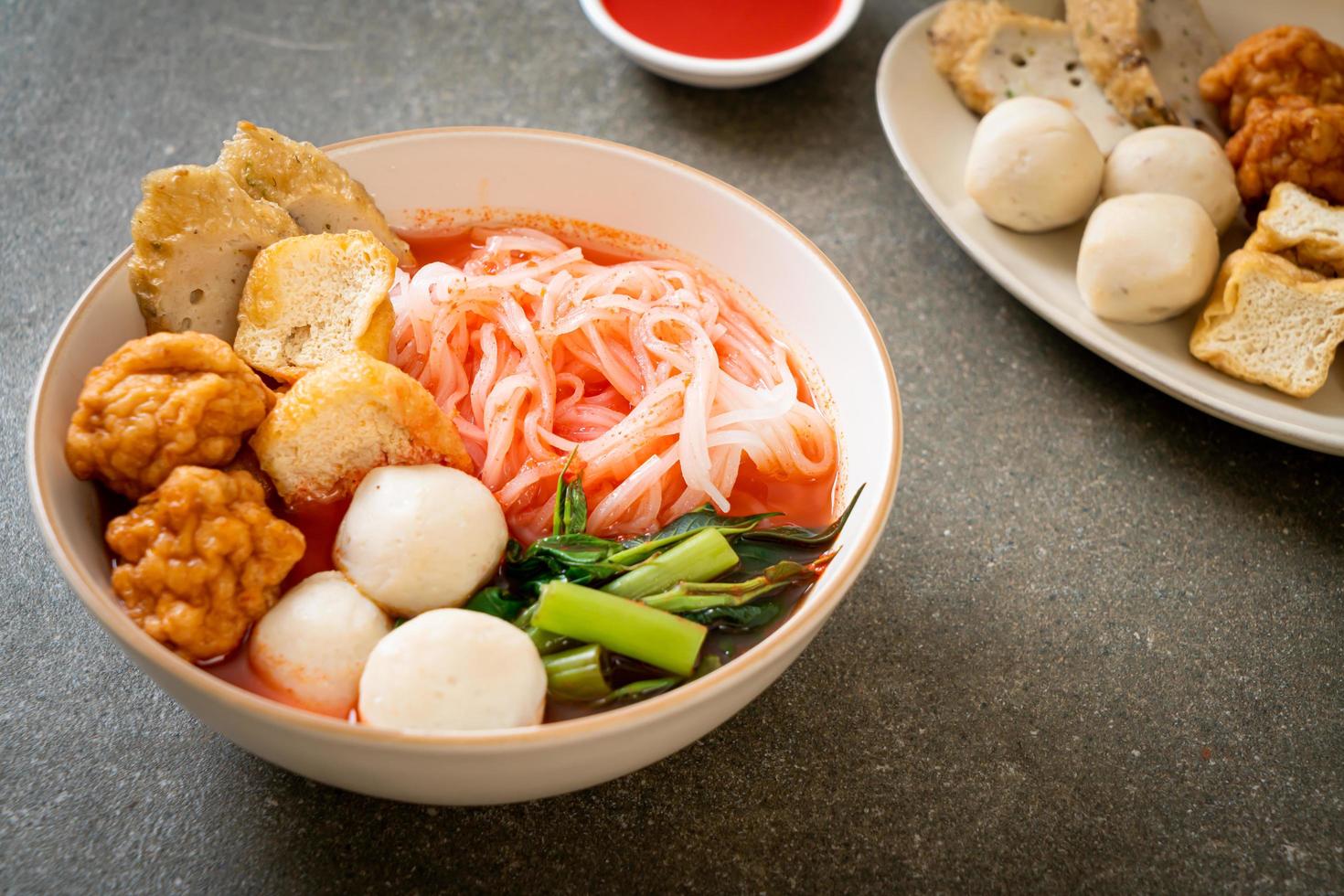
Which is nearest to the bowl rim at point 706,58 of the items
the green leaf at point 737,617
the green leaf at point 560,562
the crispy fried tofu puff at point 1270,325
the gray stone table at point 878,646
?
the gray stone table at point 878,646

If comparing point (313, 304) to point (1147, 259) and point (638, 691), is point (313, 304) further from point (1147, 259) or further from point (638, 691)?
point (1147, 259)

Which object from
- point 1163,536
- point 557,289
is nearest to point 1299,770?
Result: point 1163,536

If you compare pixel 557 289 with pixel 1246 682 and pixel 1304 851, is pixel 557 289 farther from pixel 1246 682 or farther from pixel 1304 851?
pixel 1304 851

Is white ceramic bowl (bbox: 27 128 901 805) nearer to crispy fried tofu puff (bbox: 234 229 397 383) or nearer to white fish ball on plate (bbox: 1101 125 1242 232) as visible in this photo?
crispy fried tofu puff (bbox: 234 229 397 383)

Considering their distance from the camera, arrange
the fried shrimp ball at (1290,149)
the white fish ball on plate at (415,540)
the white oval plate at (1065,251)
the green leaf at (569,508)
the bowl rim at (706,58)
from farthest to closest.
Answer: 1. the bowl rim at (706,58)
2. the fried shrimp ball at (1290,149)
3. the white oval plate at (1065,251)
4. the green leaf at (569,508)
5. the white fish ball on plate at (415,540)

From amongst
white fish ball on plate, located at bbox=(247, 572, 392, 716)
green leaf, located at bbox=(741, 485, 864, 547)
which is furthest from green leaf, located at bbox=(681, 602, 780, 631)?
white fish ball on plate, located at bbox=(247, 572, 392, 716)

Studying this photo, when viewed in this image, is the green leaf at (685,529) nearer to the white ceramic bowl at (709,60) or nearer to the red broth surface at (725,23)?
the white ceramic bowl at (709,60)
